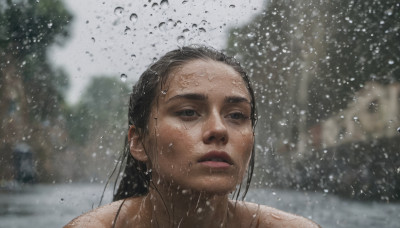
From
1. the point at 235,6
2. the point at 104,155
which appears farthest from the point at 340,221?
the point at 104,155

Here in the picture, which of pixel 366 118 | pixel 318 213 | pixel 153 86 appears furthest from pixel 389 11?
pixel 153 86

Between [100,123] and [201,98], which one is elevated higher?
[201,98]

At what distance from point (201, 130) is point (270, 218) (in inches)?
26.7

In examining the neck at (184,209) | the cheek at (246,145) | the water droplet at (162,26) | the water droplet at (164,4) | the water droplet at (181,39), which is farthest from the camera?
the water droplet at (164,4)

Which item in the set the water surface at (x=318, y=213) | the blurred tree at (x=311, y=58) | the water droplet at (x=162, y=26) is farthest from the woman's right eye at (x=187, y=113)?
the blurred tree at (x=311, y=58)

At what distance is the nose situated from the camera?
1730mm

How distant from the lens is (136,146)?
6.94 feet

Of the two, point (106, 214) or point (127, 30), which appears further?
point (127, 30)

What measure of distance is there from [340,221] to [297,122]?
4.64 meters

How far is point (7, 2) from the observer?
440 inches

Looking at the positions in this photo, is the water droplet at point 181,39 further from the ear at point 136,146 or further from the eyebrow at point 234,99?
the eyebrow at point 234,99

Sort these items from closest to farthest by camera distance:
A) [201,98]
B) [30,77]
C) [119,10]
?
1. [201,98]
2. [119,10]
3. [30,77]

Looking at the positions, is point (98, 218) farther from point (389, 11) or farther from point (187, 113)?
point (389, 11)

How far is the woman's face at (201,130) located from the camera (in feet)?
5.65
